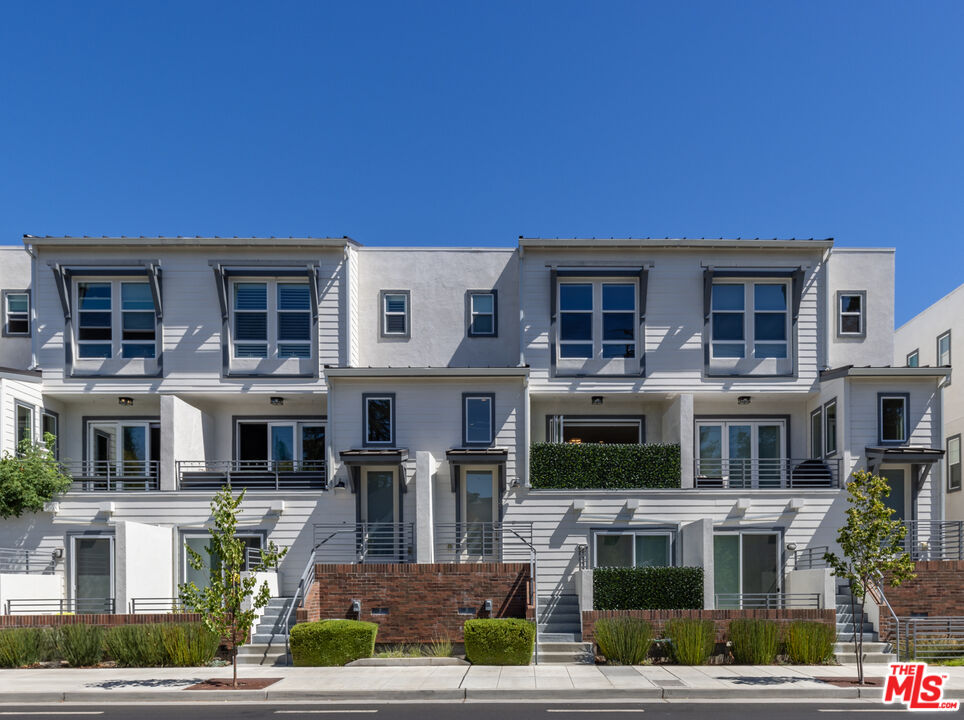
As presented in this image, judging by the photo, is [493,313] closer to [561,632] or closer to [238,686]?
[561,632]

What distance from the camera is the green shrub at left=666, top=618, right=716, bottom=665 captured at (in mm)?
20016

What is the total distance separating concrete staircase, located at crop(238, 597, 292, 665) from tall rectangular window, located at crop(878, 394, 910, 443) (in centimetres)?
1663

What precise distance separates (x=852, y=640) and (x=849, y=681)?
4.00 metres

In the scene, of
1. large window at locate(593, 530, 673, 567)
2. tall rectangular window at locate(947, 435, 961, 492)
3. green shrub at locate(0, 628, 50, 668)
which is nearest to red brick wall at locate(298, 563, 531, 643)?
large window at locate(593, 530, 673, 567)

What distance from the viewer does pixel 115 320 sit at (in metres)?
26.8

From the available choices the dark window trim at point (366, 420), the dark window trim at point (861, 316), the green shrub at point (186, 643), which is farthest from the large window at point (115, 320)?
the dark window trim at point (861, 316)

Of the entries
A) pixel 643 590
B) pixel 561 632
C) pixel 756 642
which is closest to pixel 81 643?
pixel 561 632

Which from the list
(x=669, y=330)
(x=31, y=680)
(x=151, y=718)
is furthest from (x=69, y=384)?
(x=669, y=330)

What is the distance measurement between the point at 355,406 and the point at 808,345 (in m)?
13.0

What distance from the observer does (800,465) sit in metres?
27.3

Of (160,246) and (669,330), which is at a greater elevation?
(160,246)

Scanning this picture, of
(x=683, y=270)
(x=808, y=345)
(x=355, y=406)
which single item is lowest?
(x=355, y=406)

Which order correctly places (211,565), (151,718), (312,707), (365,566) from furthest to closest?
(211,565), (365,566), (312,707), (151,718)

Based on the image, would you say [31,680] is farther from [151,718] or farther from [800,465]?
[800,465]
